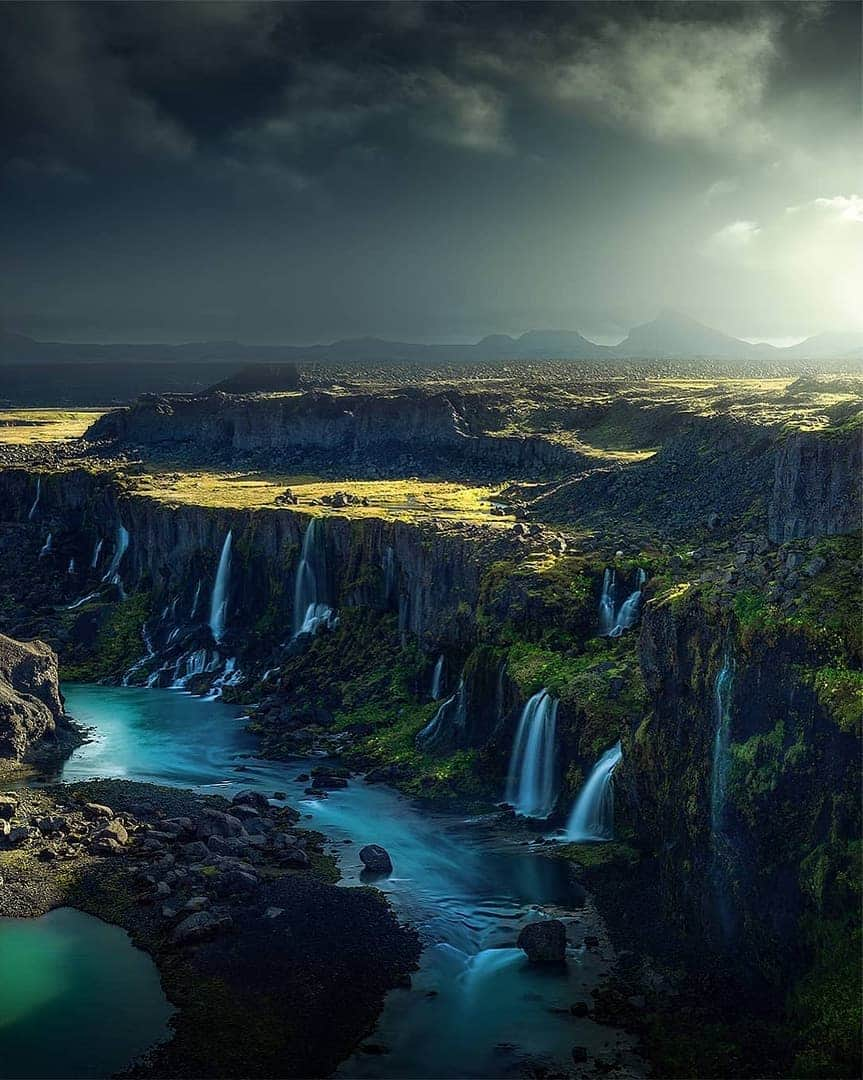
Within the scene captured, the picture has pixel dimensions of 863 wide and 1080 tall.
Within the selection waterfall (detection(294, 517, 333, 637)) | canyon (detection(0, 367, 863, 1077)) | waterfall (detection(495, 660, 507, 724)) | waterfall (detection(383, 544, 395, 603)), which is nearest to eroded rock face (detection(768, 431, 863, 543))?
canyon (detection(0, 367, 863, 1077))

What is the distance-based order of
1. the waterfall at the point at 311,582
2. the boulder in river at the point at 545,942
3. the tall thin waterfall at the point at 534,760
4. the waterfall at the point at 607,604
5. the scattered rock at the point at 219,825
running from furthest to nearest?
1. the waterfall at the point at 311,582
2. the waterfall at the point at 607,604
3. the tall thin waterfall at the point at 534,760
4. the scattered rock at the point at 219,825
5. the boulder in river at the point at 545,942

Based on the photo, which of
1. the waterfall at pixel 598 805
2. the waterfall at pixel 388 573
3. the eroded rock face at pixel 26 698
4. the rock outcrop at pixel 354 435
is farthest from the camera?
the rock outcrop at pixel 354 435

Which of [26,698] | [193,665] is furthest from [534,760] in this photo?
[193,665]

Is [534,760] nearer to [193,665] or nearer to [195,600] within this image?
[193,665]

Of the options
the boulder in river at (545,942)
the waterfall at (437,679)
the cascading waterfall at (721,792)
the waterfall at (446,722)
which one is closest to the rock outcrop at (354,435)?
the waterfall at (437,679)

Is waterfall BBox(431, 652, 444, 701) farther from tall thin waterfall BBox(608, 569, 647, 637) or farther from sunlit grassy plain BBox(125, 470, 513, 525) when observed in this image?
sunlit grassy plain BBox(125, 470, 513, 525)

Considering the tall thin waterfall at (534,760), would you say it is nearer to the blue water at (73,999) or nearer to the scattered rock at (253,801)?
the scattered rock at (253,801)

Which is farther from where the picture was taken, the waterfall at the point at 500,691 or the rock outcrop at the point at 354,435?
the rock outcrop at the point at 354,435

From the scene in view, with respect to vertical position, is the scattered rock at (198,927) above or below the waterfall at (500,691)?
below
